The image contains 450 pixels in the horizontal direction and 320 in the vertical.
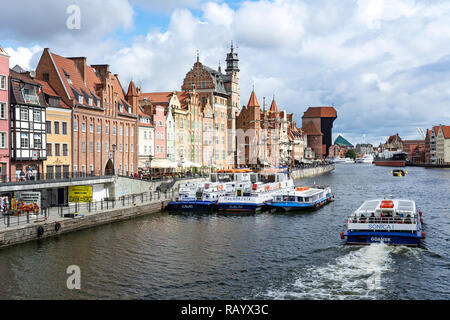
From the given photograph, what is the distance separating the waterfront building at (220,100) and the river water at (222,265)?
74579mm

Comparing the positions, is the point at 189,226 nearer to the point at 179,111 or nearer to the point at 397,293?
the point at 397,293

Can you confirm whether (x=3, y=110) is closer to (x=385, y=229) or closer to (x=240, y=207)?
(x=240, y=207)

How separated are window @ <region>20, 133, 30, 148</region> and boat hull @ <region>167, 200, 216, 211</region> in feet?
64.5

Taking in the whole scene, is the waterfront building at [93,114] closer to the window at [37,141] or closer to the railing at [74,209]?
the railing at [74,209]

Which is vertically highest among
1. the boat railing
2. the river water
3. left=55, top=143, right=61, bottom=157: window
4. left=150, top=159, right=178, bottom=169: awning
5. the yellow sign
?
left=55, top=143, right=61, bottom=157: window

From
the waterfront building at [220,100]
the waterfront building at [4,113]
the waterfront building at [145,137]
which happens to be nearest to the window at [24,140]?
the waterfront building at [4,113]

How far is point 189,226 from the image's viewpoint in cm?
5109

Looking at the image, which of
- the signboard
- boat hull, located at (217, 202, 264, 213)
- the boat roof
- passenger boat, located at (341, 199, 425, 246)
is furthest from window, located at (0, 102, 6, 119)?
the boat roof

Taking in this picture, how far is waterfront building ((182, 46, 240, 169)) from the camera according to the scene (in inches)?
4791

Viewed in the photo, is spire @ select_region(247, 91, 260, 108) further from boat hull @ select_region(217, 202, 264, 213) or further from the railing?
boat hull @ select_region(217, 202, 264, 213)

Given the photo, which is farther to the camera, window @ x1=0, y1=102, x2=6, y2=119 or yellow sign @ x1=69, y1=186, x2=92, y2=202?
yellow sign @ x1=69, y1=186, x2=92, y2=202

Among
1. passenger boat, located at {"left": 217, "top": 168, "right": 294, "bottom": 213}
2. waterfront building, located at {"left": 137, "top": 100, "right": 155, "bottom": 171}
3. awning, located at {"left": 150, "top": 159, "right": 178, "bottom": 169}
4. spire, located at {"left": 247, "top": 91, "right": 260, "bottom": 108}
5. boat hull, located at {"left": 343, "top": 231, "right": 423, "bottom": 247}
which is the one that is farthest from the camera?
spire, located at {"left": 247, "top": 91, "right": 260, "bottom": 108}

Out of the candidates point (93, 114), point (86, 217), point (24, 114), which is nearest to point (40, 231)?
point (86, 217)

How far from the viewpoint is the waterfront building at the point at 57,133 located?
185 ft
